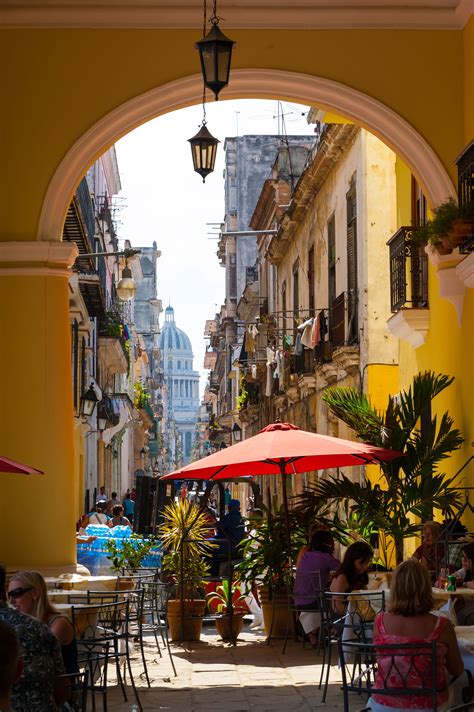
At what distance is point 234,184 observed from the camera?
5369cm

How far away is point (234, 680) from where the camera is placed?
10742 millimetres

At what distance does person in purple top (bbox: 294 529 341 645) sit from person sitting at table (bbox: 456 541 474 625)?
2783mm

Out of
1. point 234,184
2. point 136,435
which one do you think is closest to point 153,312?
point 136,435

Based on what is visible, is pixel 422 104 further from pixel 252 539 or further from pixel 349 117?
pixel 252 539

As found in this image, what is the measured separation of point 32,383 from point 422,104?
4462mm

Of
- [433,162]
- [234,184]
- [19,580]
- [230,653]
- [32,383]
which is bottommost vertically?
[230,653]

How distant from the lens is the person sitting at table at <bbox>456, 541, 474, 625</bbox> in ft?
27.9

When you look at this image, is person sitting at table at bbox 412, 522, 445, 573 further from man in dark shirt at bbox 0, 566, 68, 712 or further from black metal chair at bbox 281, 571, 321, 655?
man in dark shirt at bbox 0, 566, 68, 712

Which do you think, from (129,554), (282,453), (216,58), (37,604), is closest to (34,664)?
(37,604)

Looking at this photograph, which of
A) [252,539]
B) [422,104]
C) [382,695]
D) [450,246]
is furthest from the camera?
[252,539]

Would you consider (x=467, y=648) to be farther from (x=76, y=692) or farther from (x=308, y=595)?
(x=308, y=595)

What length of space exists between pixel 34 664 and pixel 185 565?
860cm

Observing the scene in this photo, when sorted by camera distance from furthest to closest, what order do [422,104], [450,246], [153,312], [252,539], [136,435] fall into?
[153,312] < [136,435] < [252,539] < [422,104] < [450,246]

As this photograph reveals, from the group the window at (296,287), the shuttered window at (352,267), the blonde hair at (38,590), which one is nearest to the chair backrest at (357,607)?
the blonde hair at (38,590)
